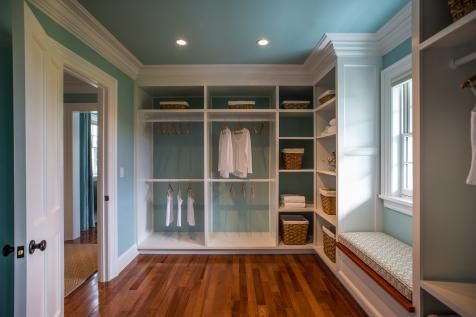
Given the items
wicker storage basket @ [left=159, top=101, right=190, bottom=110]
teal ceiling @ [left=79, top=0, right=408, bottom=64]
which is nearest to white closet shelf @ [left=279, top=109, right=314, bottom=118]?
teal ceiling @ [left=79, top=0, right=408, bottom=64]

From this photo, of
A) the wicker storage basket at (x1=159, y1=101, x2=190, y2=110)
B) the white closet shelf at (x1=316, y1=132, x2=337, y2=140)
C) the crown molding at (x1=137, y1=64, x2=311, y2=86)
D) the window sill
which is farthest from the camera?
the wicker storage basket at (x1=159, y1=101, x2=190, y2=110)

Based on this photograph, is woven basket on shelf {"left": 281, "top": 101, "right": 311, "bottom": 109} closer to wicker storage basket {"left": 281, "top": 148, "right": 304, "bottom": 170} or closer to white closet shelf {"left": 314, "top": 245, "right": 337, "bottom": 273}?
wicker storage basket {"left": 281, "top": 148, "right": 304, "bottom": 170}

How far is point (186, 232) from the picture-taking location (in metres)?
3.84

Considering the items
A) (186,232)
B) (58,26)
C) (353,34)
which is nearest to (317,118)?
(353,34)

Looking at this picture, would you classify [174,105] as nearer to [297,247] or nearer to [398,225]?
[297,247]

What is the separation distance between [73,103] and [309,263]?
407 centimetres

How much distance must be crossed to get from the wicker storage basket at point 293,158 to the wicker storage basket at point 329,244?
2.80 ft

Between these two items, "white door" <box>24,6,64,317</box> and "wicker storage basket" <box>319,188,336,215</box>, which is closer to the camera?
"white door" <box>24,6,64,317</box>

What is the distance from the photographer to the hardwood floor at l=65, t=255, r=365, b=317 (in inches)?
84.6

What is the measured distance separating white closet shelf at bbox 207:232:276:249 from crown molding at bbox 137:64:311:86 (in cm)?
208

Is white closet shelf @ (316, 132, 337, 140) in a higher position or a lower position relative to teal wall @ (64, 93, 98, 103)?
lower

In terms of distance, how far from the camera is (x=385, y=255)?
6.29 feet

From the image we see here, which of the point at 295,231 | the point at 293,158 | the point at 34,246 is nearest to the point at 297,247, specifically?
the point at 295,231

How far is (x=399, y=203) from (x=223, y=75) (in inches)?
94.5
